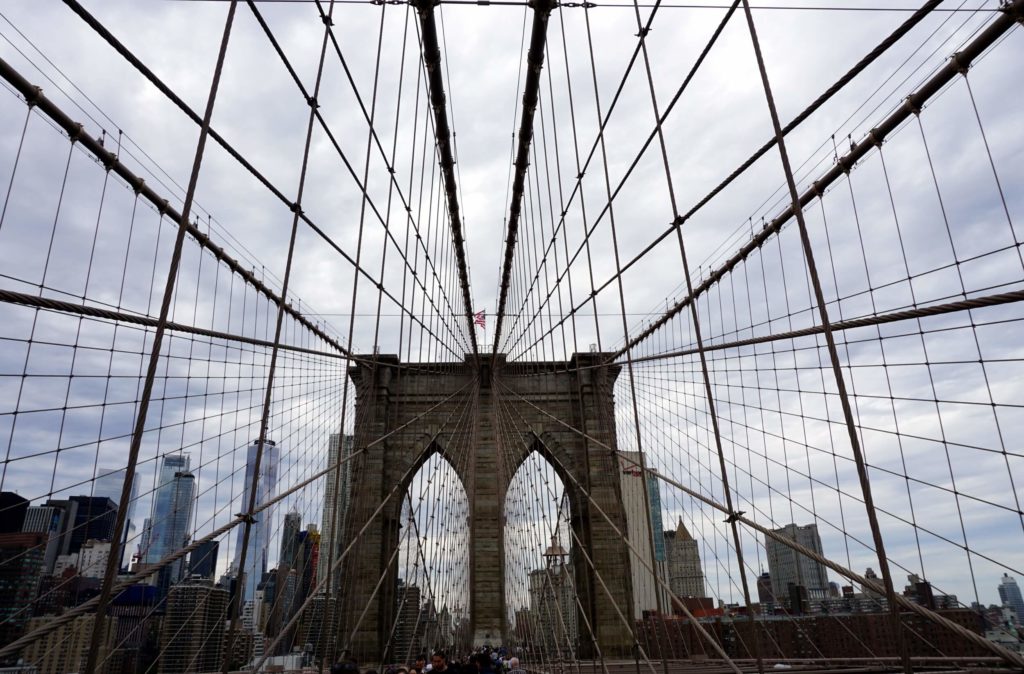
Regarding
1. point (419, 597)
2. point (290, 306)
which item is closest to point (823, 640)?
point (419, 597)

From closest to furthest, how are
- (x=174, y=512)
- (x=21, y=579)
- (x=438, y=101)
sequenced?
(x=21, y=579)
(x=174, y=512)
(x=438, y=101)

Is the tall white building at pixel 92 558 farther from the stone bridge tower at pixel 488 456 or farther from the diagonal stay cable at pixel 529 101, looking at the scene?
the stone bridge tower at pixel 488 456

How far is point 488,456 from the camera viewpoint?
19.0 metres

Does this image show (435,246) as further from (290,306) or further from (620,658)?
(620,658)

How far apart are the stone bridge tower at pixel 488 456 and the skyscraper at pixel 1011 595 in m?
12.7

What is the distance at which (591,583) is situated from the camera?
17.1 metres

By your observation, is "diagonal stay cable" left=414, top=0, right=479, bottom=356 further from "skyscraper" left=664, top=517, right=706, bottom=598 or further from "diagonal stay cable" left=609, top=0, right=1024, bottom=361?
"skyscraper" left=664, top=517, right=706, bottom=598

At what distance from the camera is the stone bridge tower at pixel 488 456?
55.7 feet

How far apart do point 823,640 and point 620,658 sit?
756 cm

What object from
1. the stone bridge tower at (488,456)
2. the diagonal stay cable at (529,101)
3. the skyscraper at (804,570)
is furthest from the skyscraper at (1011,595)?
the stone bridge tower at (488,456)

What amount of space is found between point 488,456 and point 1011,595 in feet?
50.9

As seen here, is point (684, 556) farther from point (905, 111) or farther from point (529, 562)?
point (905, 111)

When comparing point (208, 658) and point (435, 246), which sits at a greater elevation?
point (435, 246)

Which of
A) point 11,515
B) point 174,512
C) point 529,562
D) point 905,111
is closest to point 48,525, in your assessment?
point 11,515
